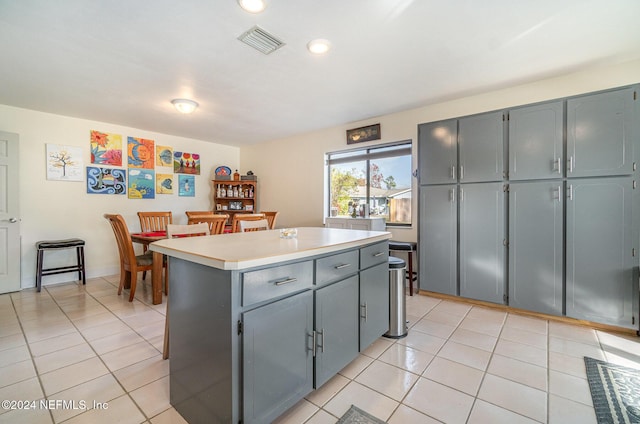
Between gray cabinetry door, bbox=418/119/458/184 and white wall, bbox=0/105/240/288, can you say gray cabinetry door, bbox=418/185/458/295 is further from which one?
white wall, bbox=0/105/240/288

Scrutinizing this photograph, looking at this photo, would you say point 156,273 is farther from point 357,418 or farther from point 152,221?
point 357,418

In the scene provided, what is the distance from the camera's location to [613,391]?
170 centimetres

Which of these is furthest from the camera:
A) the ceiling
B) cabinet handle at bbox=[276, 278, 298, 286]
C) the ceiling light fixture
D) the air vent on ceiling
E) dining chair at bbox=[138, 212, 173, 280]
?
dining chair at bbox=[138, 212, 173, 280]

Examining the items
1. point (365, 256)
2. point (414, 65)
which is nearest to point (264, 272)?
point (365, 256)

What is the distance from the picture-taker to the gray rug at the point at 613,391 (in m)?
1.49

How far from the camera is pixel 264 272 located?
4.19ft

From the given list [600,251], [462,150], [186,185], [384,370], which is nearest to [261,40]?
[462,150]

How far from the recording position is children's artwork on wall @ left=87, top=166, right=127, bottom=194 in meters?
4.39

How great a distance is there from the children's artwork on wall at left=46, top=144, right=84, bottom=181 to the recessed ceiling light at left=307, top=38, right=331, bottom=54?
425 cm

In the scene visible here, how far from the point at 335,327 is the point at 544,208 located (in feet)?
8.60

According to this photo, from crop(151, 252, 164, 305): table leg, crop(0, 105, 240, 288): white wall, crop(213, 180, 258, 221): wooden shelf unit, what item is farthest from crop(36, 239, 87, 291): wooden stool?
crop(213, 180, 258, 221): wooden shelf unit

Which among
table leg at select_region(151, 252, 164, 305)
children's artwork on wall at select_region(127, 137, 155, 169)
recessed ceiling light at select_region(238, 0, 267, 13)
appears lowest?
table leg at select_region(151, 252, 164, 305)

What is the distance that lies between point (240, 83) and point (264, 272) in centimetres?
256

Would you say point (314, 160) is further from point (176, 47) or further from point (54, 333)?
point (54, 333)
